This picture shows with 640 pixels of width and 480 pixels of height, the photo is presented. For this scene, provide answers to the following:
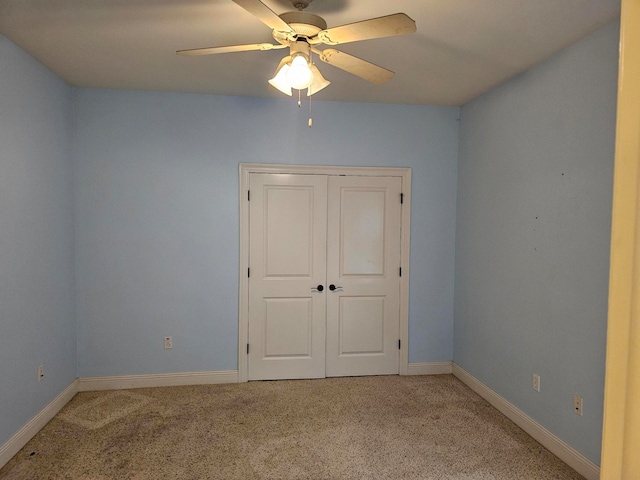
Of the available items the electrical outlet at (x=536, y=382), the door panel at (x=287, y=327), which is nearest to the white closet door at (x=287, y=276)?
the door panel at (x=287, y=327)

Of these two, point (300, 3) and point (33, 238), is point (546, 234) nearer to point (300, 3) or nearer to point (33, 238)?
point (300, 3)

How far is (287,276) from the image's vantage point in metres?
3.99

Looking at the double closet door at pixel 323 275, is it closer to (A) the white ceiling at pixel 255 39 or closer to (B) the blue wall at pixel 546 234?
(B) the blue wall at pixel 546 234

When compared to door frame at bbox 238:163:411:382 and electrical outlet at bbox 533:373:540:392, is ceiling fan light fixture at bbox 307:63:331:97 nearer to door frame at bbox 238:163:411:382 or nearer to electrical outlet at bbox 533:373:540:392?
door frame at bbox 238:163:411:382

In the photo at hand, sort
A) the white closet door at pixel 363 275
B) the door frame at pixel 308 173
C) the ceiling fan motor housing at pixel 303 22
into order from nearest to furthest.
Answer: the ceiling fan motor housing at pixel 303 22
the door frame at pixel 308 173
the white closet door at pixel 363 275

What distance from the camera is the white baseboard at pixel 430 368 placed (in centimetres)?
416

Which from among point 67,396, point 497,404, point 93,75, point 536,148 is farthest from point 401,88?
point 67,396

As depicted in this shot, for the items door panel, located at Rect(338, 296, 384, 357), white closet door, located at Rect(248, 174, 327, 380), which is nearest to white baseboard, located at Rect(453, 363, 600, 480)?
door panel, located at Rect(338, 296, 384, 357)

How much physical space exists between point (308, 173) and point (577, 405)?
2.78m

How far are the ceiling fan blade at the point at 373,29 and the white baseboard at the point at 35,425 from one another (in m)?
3.08

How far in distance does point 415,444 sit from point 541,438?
882 mm

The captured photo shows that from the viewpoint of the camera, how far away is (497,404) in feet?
11.2

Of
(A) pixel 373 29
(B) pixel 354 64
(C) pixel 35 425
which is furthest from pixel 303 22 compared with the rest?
(C) pixel 35 425

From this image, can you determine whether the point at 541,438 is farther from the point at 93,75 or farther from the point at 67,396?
the point at 93,75
